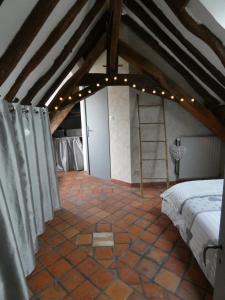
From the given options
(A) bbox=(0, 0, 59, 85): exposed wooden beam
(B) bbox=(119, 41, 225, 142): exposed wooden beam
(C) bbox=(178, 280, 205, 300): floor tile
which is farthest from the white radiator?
(A) bbox=(0, 0, 59, 85): exposed wooden beam

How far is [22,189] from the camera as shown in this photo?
1.78 metres

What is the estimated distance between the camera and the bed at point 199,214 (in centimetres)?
142

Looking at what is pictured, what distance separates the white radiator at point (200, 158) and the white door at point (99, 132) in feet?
5.02

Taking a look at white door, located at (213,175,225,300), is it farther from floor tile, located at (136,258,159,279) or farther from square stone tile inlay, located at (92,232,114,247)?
square stone tile inlay, located at (92,232,114,247)

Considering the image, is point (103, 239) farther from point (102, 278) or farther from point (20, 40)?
point (20, 40)

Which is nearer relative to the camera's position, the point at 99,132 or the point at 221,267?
the point at 221,267

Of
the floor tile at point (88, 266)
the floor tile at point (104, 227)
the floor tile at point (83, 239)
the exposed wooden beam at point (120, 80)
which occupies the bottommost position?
the floor tile at point (88, 266)

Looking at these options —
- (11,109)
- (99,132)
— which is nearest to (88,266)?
(11,109)

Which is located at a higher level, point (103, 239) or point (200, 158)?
point (200, 158)

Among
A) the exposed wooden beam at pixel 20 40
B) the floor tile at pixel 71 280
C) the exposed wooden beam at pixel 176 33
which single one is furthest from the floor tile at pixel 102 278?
the exposed wooden beam at pixel 176 33

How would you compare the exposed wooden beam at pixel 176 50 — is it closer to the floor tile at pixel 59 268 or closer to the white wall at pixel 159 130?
the white wall at pixel 159 130

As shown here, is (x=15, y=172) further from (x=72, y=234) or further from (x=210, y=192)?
(x=210, y=192)

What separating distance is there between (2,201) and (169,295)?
146 cm

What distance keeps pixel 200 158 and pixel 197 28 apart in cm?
243
